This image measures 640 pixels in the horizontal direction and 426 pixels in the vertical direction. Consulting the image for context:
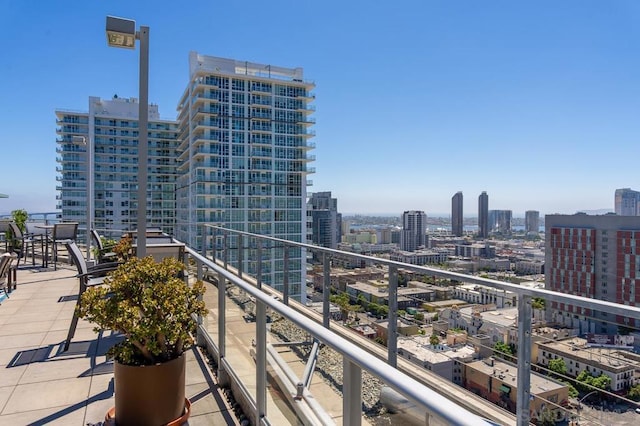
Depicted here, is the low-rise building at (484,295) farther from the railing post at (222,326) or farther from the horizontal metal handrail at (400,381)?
the railing post at (222,326)

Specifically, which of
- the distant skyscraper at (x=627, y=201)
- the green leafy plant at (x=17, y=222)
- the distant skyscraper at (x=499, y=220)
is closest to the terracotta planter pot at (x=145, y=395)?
the green leafy plant at (x=17, y=222)

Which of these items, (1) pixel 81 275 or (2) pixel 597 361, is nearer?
Answer: (2) pixel 597 361

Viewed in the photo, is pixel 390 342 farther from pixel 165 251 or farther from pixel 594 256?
pixel 165 251

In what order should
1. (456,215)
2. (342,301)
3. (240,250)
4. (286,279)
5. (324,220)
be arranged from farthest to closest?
(456,215)
(324,220)
(240,250)
(286,279)
(342,301)

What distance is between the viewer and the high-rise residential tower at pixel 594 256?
11.1 feet

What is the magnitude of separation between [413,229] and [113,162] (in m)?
57.5

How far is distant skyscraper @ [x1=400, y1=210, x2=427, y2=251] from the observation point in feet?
101

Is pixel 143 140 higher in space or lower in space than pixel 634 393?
higher

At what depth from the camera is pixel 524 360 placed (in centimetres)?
198

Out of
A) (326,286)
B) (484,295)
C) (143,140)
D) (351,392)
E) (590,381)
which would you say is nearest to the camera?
(351,392)

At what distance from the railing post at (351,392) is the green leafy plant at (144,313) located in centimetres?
127

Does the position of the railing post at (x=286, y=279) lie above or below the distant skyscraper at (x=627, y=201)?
below

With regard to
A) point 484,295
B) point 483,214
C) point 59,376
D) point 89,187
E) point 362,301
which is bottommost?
point 59,376

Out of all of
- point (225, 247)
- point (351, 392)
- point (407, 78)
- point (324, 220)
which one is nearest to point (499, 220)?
point (324, 220)
